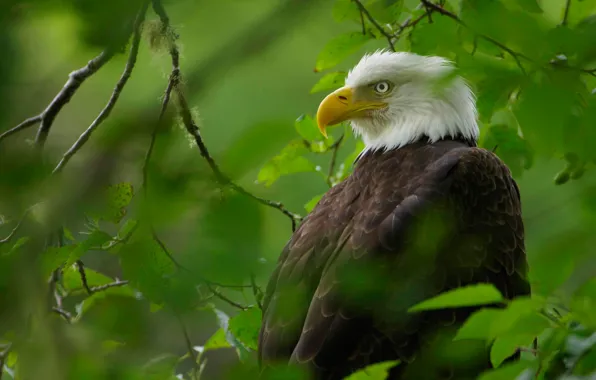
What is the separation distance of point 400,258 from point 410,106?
1.60 meters

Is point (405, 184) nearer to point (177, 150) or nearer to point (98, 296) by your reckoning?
point (98, 296)

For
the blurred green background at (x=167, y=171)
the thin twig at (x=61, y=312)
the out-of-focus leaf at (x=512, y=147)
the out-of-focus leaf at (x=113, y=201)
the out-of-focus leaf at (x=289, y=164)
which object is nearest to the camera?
the blurred green background at (x=167, y=171)

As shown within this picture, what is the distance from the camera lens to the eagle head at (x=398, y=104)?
3918mm

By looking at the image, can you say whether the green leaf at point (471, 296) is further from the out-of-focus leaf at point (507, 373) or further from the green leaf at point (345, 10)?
the green leaf at point (345, 10)

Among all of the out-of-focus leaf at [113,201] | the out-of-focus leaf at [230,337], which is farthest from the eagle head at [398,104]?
the out-of-focus leaf at [113,201]

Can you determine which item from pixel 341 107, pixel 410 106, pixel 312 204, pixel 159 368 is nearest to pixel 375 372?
pixel 159 368

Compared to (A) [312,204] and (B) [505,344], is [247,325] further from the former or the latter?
(B) [505,344]

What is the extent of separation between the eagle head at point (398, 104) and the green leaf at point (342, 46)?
2.66 ft

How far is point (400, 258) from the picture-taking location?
2594mm

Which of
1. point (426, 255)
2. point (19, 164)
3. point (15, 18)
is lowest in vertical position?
point (426, 255)

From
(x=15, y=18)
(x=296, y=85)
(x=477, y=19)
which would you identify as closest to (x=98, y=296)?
(x=296, y=85)

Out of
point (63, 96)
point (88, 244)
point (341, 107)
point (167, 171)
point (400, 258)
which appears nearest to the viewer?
point (167, 171)

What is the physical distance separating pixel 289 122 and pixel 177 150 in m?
0.14

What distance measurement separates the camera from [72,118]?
3537mm
